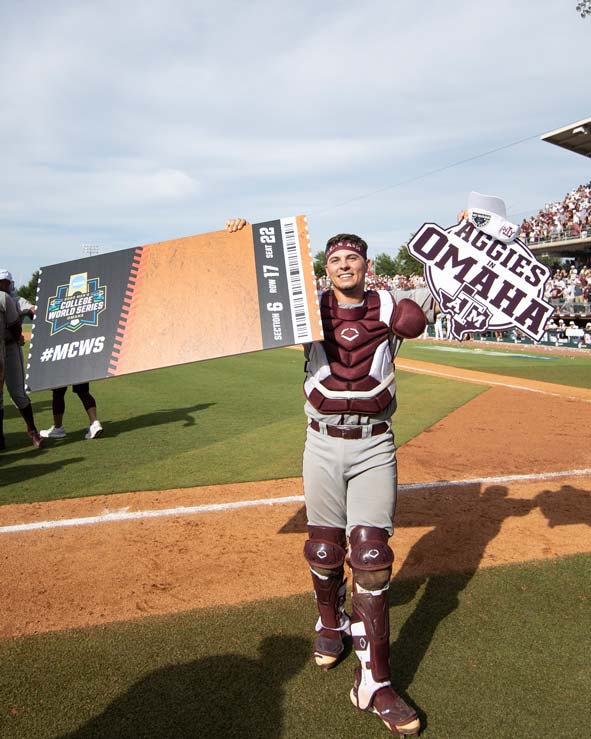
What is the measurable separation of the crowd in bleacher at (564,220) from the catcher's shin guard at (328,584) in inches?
1127

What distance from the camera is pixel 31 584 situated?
13.4 feet

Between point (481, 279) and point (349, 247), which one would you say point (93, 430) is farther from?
point (481, 279)

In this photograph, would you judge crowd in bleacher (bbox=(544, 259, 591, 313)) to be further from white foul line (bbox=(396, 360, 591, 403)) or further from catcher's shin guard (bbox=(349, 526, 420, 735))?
catcher's shin guard (bbox=(349, 526, 420, 735))

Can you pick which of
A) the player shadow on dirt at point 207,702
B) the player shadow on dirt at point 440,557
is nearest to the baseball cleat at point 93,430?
the player shadow on dirt at point 440,557

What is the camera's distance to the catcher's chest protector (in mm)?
3209

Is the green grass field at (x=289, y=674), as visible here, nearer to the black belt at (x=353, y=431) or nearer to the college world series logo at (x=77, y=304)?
the black belt at (x=353, y=431)

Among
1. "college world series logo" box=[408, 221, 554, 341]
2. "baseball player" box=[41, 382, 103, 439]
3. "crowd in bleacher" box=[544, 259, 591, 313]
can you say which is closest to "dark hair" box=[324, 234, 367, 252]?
"college world series logo" box=[408, 221, 554, 341]

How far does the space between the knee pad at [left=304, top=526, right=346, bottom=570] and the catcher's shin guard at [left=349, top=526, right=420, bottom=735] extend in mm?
193

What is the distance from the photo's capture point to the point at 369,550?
3.04 metres

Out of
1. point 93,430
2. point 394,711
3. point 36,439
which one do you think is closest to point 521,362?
point 93,430

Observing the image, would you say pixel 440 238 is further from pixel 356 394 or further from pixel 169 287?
pixel 169 287

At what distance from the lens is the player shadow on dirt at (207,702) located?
263 cm

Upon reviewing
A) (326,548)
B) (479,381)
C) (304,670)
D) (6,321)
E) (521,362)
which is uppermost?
(6,321)

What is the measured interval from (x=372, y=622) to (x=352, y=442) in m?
0.94
